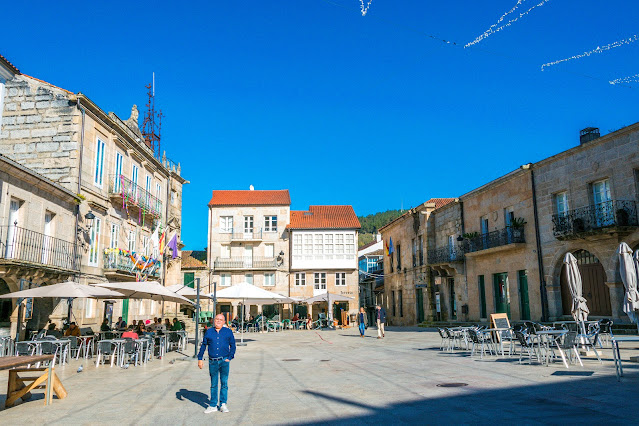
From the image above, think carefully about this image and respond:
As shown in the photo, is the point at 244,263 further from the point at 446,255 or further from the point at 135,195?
the point at 135,195

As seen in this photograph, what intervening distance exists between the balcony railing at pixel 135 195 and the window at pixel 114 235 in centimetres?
124

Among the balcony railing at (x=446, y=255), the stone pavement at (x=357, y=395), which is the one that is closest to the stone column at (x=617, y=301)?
the stone pavement at (x=357, y=395)

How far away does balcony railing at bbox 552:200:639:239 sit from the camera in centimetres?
1791

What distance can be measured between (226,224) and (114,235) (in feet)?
75.2

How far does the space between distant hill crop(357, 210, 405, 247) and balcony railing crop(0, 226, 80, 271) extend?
9413 cm

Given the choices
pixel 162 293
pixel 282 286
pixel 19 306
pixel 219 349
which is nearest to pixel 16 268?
pixel 19 306

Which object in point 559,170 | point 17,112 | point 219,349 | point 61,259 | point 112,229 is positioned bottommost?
point 219,349

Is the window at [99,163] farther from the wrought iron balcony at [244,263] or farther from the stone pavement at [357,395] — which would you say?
the wrought iron balcony at [244,263]

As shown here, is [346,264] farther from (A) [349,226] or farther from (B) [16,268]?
(B) [16,268]

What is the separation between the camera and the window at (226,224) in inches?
1796

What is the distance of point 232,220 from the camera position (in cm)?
4588

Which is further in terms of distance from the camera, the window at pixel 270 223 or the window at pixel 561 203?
the window at pixel 270 223

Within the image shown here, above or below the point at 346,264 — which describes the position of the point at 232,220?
above

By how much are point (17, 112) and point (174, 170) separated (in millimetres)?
11003
